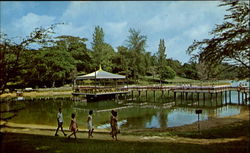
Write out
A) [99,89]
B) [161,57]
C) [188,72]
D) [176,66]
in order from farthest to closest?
1. [176,66]
2. [161,57]
3. [188,72]
4. [99,89]

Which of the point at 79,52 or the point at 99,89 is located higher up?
the point at 79,52

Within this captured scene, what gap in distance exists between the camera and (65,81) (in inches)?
1251

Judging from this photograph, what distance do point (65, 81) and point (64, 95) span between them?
2.80 meters

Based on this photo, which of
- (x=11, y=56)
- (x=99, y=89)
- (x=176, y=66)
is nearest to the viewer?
(x=11, y=56)

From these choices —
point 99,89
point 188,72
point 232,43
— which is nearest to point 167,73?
point 188,72

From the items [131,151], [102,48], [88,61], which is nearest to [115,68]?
[102,48]

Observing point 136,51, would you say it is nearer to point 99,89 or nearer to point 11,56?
point 99,89

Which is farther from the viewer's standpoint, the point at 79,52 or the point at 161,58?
the point at 161,58

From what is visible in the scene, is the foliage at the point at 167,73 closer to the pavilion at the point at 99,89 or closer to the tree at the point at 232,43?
the pavilion at the point at 99,89

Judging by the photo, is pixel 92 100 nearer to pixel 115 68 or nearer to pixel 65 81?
pixel 65 81

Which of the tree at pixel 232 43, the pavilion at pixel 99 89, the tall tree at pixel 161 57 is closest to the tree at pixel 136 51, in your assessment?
the tall tree at pixel 161 57

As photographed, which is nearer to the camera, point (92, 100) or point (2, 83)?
point (2, 83)

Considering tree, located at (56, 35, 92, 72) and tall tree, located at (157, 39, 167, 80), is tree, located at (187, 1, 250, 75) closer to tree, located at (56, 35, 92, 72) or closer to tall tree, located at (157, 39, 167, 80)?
tree, located at (56, 35, 92, 72)

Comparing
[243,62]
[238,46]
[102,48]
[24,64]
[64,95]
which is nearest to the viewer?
[24,64]
